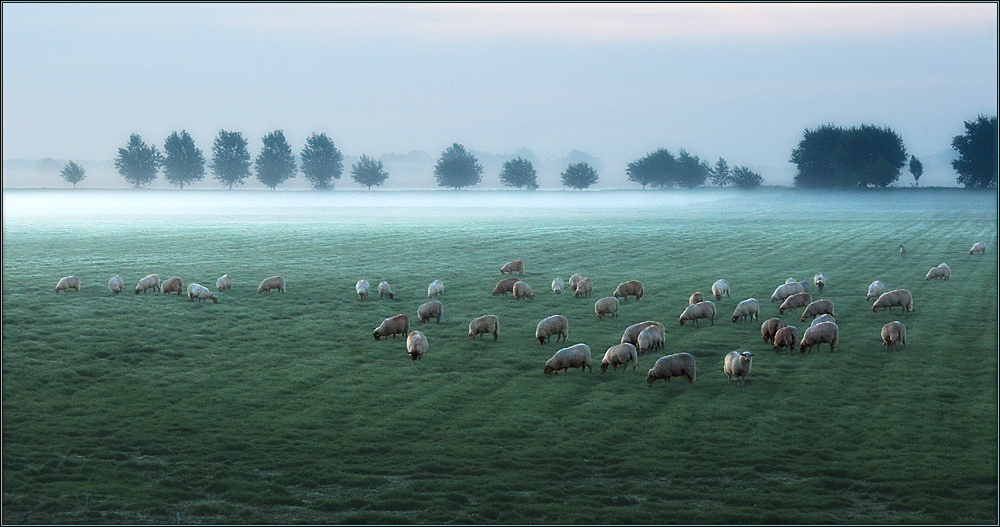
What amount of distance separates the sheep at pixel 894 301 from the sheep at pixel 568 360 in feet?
56.0

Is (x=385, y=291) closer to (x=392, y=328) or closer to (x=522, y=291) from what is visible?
(x=522, y=291)

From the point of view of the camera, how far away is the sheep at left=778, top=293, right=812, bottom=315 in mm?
38156

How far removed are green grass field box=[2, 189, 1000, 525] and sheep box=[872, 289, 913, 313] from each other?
24.5 inches

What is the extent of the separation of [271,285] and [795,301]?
2502 centimetres

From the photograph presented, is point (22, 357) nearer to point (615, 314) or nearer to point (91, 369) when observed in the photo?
point (91, 369)

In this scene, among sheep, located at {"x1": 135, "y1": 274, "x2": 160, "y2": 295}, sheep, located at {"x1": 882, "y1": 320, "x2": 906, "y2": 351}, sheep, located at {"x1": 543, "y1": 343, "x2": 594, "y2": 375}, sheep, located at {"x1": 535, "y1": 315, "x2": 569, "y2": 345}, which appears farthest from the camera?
sheep, located at {"x1": 135, "y1": 274, "x2": 160, "y2": 295}

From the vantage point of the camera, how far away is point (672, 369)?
25.6 meters

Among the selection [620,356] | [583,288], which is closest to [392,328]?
[620,356]

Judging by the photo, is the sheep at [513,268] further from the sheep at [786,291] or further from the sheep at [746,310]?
the sheep at [746,310]

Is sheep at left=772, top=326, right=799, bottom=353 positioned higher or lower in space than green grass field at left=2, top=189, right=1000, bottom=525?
higher

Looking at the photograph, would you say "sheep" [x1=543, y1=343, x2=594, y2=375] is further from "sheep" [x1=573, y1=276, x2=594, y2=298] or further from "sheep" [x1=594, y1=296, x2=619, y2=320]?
"sheep" [x1=573, y1=276, x2=594, y2=298]

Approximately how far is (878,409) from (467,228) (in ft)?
242

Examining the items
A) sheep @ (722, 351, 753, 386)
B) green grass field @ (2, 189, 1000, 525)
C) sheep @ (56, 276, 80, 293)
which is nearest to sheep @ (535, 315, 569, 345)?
green grass field @ (2, 189, 1000, 525)

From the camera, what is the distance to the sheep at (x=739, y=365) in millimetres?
25469
